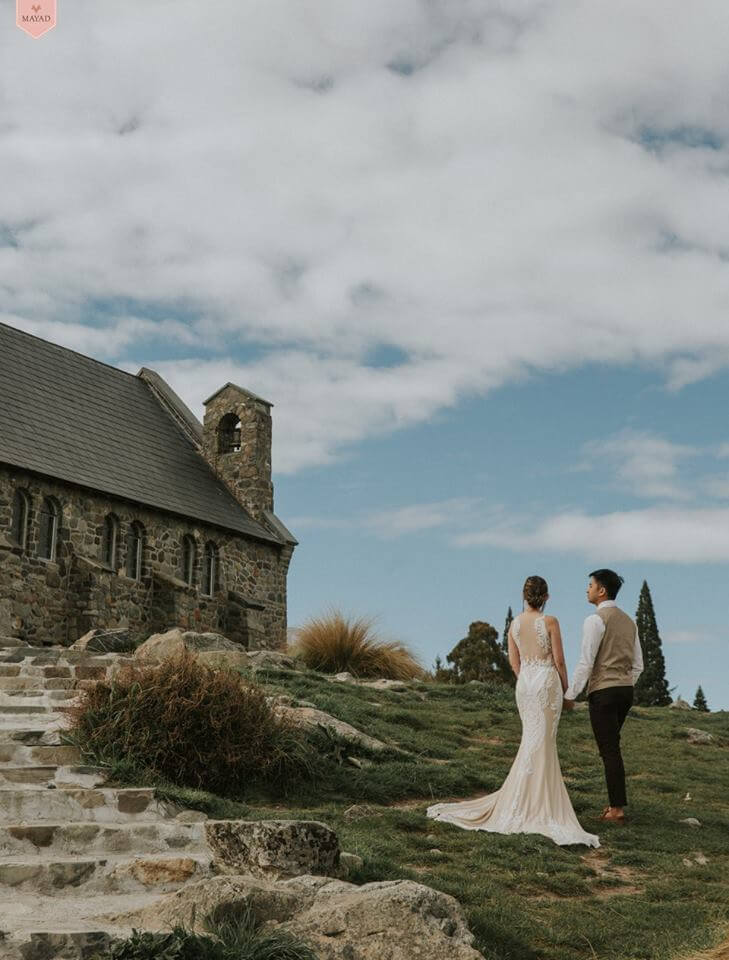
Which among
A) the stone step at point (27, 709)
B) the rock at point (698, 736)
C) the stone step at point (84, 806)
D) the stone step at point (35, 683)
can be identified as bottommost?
the stone step at point (84, 806)

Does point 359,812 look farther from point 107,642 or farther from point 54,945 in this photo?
point 107,642

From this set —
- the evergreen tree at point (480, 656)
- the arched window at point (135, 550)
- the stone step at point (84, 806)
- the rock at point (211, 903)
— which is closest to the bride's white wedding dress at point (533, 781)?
the stone step at point (84, 806)

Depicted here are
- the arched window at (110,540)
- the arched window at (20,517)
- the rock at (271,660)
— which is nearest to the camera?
the rock at (271,660)

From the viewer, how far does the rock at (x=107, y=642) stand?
21.1 m

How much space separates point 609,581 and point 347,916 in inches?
208

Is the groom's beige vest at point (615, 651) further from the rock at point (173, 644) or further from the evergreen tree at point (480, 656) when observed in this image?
the evergreen tree at point (480, 656)

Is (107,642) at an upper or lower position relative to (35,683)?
upper

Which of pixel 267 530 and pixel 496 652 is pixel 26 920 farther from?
pixel 496 652

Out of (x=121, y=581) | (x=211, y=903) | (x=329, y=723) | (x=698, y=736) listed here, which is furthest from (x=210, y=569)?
(x=211, y=903)

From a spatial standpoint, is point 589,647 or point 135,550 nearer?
point 589,647

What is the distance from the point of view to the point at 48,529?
2619 cm

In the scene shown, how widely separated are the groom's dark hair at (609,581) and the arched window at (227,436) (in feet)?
79.8

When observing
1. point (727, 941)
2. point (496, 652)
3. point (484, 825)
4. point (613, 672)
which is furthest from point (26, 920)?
point (496, 652)

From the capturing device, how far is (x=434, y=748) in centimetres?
1328
